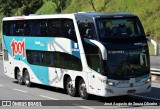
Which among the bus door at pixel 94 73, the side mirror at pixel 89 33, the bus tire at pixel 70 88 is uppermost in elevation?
the side mirror at pixel 89 33

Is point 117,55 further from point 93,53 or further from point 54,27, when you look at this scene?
point 54,27

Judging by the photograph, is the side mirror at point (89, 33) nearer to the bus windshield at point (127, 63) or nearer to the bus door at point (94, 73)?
the bus door at point (94, 73)

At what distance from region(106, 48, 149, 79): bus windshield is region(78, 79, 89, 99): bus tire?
68.2 inches

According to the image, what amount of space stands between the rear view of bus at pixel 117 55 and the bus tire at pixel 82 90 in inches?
33.4

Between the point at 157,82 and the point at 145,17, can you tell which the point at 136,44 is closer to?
the point at 157,82

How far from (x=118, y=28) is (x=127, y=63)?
4.66 ft

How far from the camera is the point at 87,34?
1717cm

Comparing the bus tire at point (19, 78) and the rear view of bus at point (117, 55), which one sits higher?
the rear view of bus at point (117, 55)

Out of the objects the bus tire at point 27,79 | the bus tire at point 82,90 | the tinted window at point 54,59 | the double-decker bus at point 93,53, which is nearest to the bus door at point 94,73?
the double-decker bus at point 93,53

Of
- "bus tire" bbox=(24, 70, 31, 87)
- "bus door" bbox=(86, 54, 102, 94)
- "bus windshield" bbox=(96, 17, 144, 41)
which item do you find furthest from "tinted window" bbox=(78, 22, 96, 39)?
"bus tire" bbox=(24, 70, 31, 87)

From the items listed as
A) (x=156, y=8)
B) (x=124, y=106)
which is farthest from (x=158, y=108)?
(x=156, y=8)

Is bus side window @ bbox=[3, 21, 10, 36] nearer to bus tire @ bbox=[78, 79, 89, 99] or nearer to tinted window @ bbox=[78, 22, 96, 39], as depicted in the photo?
tinted window @ bbox=[78, 22, 96, 39]

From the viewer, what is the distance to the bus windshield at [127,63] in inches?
643

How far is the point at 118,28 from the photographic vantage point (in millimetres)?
17078
